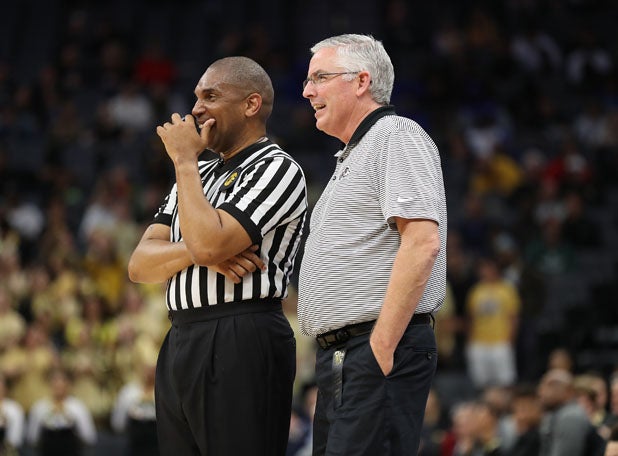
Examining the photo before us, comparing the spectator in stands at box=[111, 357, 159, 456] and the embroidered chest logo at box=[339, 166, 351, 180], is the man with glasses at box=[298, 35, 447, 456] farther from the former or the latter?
the spectator in stands at box=[111, 357, 159, 456]

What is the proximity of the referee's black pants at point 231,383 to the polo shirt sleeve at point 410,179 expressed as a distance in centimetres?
67

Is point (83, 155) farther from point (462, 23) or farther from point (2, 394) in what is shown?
point (462, 23)

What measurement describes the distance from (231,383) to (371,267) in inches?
27.1

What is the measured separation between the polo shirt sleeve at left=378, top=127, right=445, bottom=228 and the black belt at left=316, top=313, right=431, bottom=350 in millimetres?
330

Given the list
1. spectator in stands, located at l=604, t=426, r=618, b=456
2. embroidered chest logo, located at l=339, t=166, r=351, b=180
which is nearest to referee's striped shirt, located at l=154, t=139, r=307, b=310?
embroidered chest logo, located at l=339, t=166, r=351, b=180

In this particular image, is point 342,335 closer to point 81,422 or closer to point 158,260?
point 158,260

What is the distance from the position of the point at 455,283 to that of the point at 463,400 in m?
1.72

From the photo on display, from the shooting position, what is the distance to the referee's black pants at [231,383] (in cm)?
400

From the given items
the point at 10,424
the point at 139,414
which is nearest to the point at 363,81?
the point at 139,414

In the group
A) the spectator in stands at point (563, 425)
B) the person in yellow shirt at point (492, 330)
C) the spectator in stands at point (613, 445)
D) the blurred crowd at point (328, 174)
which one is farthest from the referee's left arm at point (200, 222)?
the person in yellow shirt at point (492, 330)

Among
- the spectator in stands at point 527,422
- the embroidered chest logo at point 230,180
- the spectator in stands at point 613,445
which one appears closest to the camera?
the embroidered chest logo at point 230,180

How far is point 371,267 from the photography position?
3758mm

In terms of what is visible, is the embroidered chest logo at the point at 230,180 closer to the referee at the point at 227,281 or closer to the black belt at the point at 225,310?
the referee at the point at 227,281

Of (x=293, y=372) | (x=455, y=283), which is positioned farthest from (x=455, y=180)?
(x=293, y=372)
